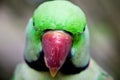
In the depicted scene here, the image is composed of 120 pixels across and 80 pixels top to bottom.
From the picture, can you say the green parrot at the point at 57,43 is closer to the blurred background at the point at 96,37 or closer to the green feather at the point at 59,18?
the green feather at the point at 59,18

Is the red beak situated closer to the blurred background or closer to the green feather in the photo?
Answer: the green feather

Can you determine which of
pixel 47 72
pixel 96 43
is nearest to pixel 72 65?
pixel 47 72

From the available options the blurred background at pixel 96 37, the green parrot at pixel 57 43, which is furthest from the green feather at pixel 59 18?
the blurred background at pixel 96 37

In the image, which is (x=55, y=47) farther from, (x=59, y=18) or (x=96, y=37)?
(x=96, y=37)

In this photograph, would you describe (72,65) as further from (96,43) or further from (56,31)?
(96,43)

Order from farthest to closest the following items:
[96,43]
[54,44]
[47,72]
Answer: [96,43] < [47,72] < [54,44]

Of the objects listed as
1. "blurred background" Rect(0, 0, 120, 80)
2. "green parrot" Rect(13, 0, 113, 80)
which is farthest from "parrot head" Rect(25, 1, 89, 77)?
"blurred background" Rect(0, 0, 120, 80)

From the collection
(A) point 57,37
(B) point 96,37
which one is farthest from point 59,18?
(B) point 96,37
